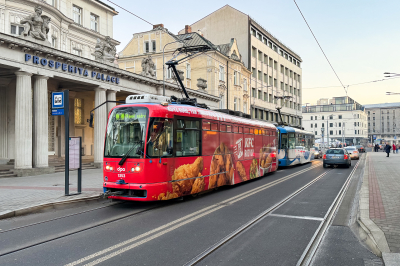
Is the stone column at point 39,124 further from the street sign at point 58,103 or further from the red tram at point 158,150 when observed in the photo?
the red tram at point 158,150

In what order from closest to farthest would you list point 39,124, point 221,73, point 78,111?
1. point 39,124
2. point 78,111
3. point 221,73

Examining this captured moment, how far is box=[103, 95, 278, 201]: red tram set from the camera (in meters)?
9.01

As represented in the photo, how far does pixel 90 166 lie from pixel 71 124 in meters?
5.33

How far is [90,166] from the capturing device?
2214 cm

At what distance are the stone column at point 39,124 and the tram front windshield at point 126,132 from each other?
10015 millimetres

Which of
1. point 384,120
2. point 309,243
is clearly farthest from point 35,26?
point 384,120

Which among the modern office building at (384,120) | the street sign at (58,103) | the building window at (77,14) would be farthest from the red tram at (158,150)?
the modern office building at (384,120)

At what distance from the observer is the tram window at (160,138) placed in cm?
908

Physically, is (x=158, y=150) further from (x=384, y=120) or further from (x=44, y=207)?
(x=384, y=120)

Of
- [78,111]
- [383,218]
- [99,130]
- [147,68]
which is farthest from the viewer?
A: [78,111]

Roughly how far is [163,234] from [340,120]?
113831 millimetres

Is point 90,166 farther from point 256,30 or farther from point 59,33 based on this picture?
point 256,30

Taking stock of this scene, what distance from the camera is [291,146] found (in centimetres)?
2442

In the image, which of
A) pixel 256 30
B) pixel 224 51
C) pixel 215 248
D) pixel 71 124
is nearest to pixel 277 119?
pixel 256 30
